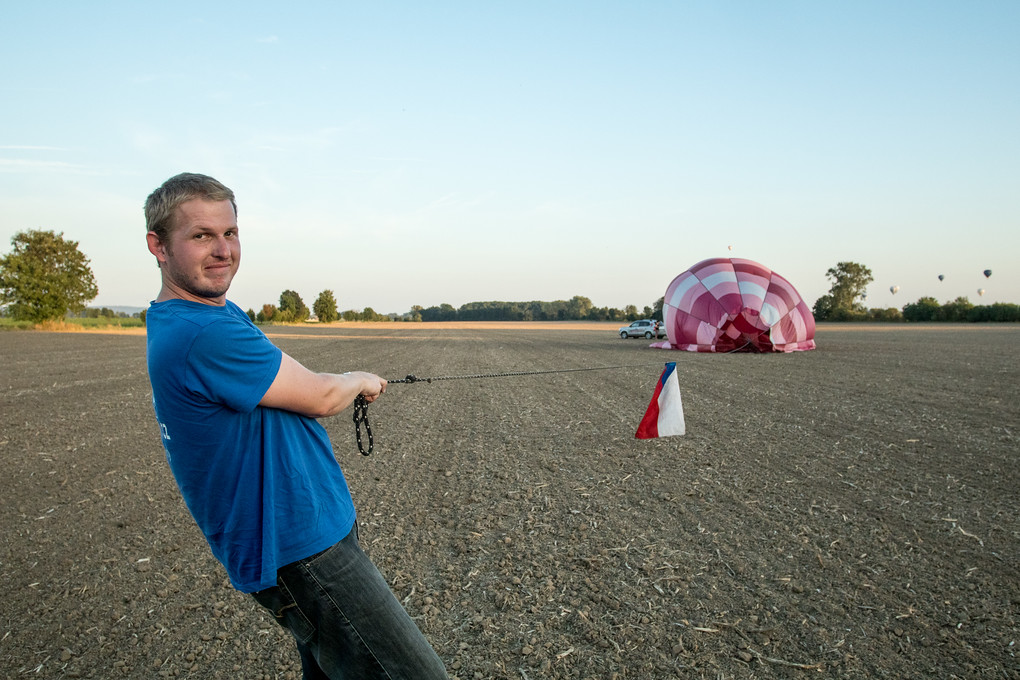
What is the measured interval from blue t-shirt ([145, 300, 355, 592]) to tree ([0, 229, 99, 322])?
54251mm

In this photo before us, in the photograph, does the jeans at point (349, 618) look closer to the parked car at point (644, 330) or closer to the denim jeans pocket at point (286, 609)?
the denim jeans pocket at point (286, 609)

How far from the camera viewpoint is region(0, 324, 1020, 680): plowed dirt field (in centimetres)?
327

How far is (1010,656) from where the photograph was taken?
317cm

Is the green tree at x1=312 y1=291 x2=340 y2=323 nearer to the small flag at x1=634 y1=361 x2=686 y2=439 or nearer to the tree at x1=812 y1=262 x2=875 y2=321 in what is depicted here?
the tree at x1=812 y1=262 x2=875 y2=321

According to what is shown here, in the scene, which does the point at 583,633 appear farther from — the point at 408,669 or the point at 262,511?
the point at 262,511

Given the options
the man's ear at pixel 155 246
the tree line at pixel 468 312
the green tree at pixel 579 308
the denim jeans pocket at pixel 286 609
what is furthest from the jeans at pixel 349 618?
the green tree at pixel 579 308

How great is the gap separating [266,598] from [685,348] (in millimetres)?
23309

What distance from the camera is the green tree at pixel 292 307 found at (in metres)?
93.0

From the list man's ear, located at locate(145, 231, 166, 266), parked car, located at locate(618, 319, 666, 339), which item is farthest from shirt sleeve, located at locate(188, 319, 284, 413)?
parked car, located at locate(618, 319, 666, 339)

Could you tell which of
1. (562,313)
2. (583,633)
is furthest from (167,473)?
(562,313)

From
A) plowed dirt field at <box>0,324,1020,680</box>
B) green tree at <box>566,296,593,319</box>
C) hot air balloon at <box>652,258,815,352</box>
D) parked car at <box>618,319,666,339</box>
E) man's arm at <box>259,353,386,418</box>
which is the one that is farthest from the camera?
green tree at <box>566,296,593,319</box>

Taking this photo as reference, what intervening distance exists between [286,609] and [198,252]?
1065 millimetres

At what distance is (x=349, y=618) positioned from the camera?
5.77 ft

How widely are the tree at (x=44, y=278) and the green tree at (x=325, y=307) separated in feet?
151
